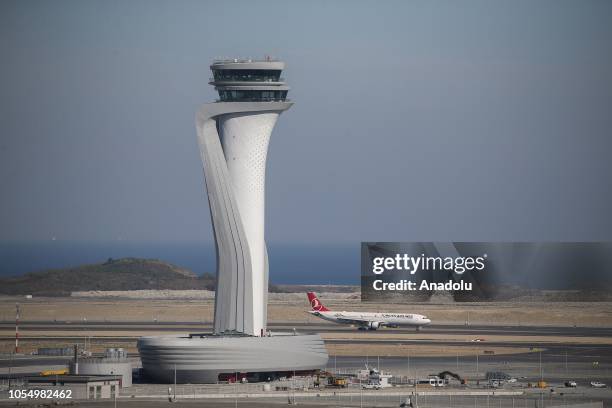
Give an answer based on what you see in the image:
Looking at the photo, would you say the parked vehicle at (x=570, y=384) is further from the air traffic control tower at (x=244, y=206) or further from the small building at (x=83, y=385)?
the small building at (x=83, y=385)

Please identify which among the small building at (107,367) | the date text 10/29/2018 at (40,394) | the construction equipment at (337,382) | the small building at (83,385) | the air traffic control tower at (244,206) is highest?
the air traffic control tower at (244,206)

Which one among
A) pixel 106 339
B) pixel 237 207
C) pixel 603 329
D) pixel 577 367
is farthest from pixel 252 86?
pixel 603 329

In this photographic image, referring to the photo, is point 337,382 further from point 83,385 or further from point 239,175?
point 83,385

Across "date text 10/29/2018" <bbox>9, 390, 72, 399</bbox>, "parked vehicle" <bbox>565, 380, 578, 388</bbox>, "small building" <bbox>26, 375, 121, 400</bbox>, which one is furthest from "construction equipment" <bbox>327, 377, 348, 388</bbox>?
"date text 10/29/2018" <bbox>9, 390, 72, 399</bbox>

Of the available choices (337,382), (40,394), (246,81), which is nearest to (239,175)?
(246,81)

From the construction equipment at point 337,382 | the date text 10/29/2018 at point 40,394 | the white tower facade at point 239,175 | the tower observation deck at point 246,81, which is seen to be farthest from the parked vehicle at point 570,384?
the date text 10/29/2018 at point 40,394

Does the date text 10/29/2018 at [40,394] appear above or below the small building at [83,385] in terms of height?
below
